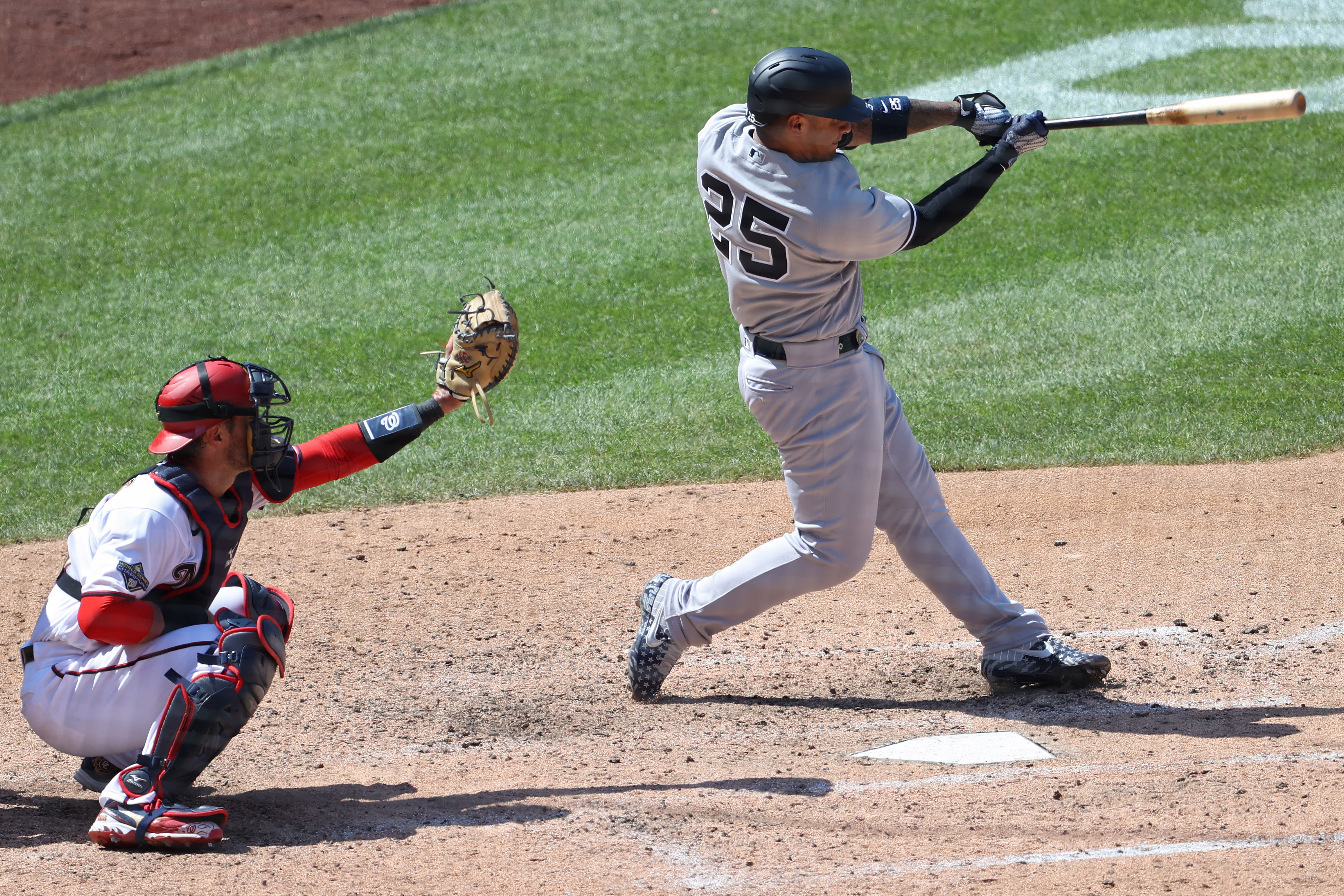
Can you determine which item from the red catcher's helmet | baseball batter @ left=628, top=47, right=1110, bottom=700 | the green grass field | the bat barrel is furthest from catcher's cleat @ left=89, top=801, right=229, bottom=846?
the green grass field

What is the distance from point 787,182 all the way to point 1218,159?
7480 mm

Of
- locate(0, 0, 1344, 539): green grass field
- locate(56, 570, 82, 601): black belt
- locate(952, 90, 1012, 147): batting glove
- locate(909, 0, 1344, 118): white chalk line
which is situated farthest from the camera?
locate(909, 0, 1344, 118): white chalk line

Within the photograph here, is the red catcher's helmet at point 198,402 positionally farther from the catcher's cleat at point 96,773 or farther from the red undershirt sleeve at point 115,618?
the catcher's cleat at point 96,773

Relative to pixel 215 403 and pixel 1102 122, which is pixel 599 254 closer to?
pixel 1102 122

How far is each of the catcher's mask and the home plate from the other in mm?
1740

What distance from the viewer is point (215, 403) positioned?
3.35 metres

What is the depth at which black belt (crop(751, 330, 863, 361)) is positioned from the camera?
12.3ft

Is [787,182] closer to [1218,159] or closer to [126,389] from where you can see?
[126,389]

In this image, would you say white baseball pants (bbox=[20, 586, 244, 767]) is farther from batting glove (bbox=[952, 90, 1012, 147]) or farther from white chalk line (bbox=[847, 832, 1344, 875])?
batting glove (bbox=[952, 90, 1012, 147])

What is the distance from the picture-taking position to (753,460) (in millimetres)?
6652

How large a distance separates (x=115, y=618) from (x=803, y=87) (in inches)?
81.5

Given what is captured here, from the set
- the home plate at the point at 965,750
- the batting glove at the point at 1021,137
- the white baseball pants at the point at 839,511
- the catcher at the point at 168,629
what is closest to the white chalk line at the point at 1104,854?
the home plate at the point at 965,750

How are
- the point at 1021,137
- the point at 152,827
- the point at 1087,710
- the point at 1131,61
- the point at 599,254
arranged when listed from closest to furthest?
the point at 152,827 < the point at 1021,137 < the point at 1087,710 < the point at 599,254 < the point at 1131,61

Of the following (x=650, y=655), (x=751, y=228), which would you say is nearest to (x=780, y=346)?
(x=751, y=228)
